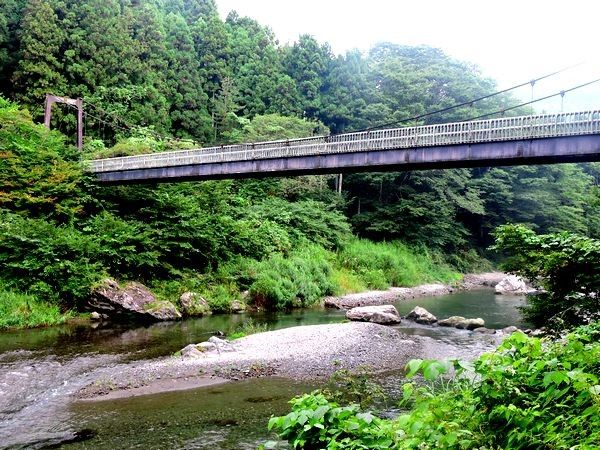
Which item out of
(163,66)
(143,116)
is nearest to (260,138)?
(143,116)

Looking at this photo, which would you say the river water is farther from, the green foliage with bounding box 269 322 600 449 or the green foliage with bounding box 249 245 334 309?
the green foliage with bounding box 249 245 334 309

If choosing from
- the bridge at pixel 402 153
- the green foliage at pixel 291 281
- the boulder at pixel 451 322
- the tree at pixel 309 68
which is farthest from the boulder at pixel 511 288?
the tree at pixel 309 68

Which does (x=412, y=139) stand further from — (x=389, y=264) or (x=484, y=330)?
(x=389, y=264)

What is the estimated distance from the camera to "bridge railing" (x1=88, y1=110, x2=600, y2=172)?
15789mm

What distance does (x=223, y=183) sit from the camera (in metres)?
31.8

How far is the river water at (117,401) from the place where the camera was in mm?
8422

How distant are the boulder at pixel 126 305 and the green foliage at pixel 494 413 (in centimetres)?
1759

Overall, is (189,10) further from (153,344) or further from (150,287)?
(153,344)

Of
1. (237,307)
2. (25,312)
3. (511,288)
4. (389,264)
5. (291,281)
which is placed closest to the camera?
(25,312)

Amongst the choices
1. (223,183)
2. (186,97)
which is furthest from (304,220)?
(186,97)

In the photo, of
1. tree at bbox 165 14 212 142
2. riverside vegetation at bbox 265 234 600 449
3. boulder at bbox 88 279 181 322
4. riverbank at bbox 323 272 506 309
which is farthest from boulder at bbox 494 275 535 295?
riverside vegetation at bbox 265 234 600 449

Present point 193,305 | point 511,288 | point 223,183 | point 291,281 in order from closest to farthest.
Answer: point 193,305 → point 291,281 → point 223,183 → point 511,288

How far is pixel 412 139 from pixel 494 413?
17.4 meters

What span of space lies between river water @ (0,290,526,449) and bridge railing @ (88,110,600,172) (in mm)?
7483
